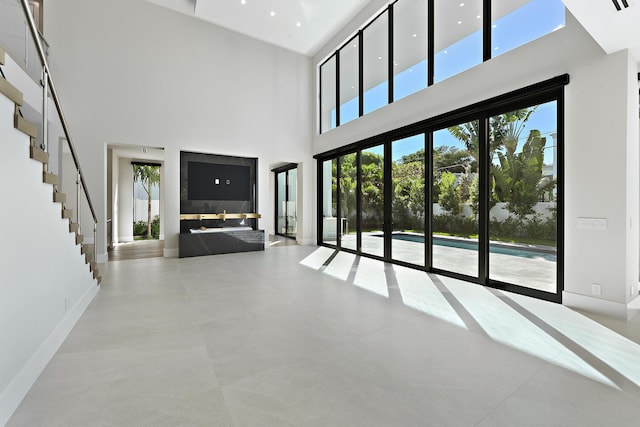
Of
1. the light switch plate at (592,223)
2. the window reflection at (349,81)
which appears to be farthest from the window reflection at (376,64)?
the light switch plate at (592,223)

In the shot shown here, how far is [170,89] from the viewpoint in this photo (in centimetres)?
729

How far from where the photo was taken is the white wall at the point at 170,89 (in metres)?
6.42

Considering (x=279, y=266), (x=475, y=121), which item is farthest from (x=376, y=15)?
(x=279, y=266)

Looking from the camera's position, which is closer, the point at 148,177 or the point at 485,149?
the point at 485,149

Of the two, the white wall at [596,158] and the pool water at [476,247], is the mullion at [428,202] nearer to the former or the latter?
the pool water at [476,247]

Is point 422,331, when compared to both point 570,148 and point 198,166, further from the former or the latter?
point 198,166

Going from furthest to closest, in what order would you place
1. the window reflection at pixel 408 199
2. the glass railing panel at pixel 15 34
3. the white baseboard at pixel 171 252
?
the white baseboard at pixel 171 252 < the window reflection at pixel 408 199 < the glass railing panel at pixel 15 34

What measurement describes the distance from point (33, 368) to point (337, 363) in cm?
207

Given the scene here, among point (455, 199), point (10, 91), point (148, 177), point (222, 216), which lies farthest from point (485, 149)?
point (148, 177)

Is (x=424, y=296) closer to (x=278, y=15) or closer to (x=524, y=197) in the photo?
(x=524, y=197)

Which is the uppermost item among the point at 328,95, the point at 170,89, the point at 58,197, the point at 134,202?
the point at 328,95

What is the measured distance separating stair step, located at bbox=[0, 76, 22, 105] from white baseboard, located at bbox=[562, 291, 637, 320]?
5.45m

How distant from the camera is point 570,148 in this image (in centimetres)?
359

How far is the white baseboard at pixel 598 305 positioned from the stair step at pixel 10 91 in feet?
17.9
